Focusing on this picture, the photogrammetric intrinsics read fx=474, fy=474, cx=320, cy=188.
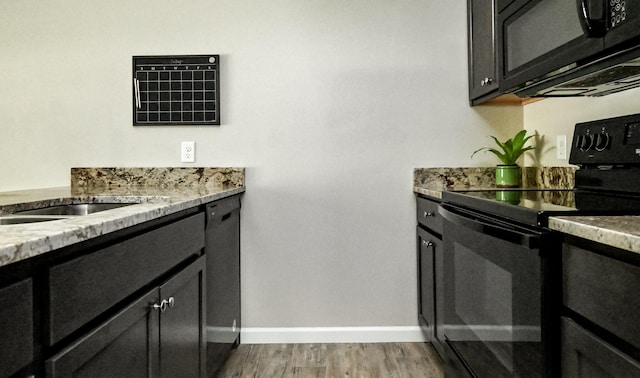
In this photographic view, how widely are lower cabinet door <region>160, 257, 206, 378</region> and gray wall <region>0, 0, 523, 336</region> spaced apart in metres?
0.87

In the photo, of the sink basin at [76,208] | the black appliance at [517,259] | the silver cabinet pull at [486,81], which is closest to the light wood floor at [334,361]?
the black appliance at [517,259]

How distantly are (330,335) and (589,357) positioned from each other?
183 centimetres

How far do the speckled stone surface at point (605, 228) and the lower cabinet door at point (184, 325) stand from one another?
3.38 feet

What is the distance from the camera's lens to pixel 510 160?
243 centimetres

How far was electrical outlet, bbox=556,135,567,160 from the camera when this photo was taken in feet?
7.11

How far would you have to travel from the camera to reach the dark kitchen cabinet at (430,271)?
6.97 ft

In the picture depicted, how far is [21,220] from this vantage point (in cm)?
141

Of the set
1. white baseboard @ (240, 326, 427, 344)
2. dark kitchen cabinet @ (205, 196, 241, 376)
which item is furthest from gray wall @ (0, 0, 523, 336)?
dark kitchen cabinet @ (205, 196, 241, 376)

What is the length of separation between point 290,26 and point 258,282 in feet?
4.66

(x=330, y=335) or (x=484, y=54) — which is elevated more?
(x=484, y=54)

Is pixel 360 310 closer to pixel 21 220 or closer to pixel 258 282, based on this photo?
pixel 258 282

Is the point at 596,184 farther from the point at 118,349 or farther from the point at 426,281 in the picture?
the point at 118,349

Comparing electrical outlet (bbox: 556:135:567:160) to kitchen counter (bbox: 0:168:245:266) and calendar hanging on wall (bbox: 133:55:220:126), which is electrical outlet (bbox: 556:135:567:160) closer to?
kitchen counter (bbox: 0:168:245:266)

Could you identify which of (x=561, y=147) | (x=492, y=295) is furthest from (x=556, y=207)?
(x=561, y=147)
